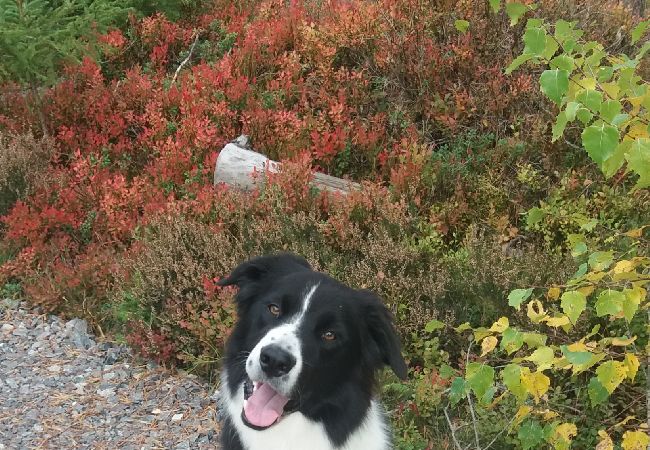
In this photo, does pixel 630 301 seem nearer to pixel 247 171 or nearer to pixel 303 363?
pixel 303 363

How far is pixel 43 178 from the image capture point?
21.0 ft

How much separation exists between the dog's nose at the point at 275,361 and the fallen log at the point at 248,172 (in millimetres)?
3100

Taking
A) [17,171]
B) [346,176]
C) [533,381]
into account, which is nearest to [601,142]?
[533,381]

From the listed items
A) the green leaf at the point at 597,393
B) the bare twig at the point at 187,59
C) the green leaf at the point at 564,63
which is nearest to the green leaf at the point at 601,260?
the green leaf at the point at 597,393

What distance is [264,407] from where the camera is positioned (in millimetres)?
2889

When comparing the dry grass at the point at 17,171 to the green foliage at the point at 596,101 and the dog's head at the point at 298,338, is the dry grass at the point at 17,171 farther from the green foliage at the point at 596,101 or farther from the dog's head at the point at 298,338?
the green foliage at the point at 596,101

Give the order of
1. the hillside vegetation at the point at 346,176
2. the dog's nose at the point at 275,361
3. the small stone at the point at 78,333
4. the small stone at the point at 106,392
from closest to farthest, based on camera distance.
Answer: the dog's nose at the point at 275,361 → the hillside vegetation at the point at 346,176 → the small stone at the point at 106,392 → the small stone at the point at 78,333

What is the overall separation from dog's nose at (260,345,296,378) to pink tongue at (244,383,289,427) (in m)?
0.12

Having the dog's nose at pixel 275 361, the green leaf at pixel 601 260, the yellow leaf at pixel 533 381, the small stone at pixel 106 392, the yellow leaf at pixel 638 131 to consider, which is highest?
the yellow leaf at pixel 638 131

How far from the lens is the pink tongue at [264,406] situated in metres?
2.86

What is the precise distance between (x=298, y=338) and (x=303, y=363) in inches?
4.4

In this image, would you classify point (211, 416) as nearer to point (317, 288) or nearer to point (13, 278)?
point (317, 288)

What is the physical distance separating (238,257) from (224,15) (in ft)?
15.8

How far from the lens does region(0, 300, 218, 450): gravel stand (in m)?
4.36
